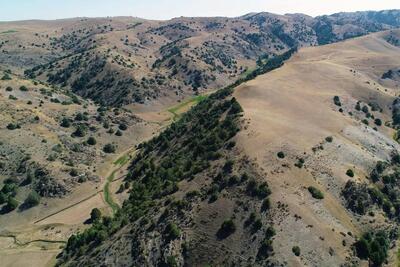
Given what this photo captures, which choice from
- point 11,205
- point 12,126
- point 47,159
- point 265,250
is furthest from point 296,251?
point 12,126

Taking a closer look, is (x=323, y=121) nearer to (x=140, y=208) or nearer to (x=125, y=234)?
(x=140, y=208)

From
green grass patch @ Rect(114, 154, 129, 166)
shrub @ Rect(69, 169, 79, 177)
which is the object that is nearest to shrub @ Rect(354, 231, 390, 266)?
shrub @ Rect(69, 169, 79, 177)

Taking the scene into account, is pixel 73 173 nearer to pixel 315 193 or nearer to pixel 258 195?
pixel 258 195

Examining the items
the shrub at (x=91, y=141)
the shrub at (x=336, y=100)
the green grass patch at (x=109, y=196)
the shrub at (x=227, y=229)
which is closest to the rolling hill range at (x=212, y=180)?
the shrub at (x=227, y=229)

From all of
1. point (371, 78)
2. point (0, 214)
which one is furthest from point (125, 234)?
point (371, 78)

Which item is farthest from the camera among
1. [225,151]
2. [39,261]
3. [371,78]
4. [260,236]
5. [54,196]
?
[371,78]
